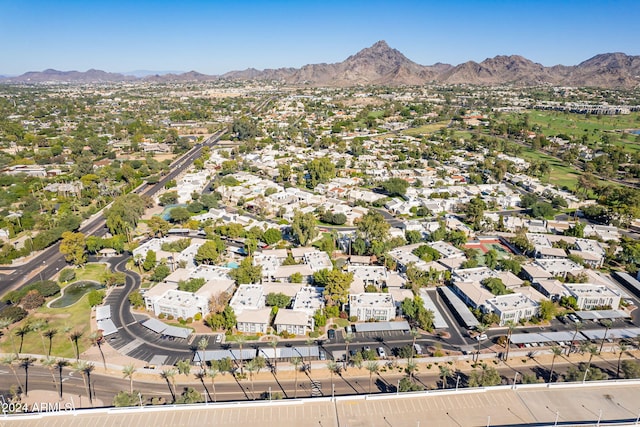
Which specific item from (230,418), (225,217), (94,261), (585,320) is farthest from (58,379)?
(585,320)

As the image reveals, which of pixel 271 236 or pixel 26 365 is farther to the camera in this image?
pixel 271 236

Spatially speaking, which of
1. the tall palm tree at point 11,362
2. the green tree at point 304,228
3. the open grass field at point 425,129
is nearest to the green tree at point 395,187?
the green tree at point 304,228

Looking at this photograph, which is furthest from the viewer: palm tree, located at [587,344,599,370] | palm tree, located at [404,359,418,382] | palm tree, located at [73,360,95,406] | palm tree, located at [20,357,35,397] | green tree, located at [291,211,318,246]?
green tree, located at [291,211,318,246]

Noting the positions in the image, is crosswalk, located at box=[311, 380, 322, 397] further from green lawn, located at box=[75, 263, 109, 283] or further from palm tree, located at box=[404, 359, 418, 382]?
green lawn, located at box=[75, 263, 109, 283]

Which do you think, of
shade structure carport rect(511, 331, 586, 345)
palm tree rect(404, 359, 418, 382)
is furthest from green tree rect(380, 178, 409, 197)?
palm tree rect(404, 359, 418, 382)

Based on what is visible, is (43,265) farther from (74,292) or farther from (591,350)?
(591,350)

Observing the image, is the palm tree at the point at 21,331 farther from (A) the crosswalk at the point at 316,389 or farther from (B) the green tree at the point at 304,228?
(B) the green tree at the point at 304,228

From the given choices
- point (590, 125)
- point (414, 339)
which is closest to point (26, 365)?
point (414, 339)
